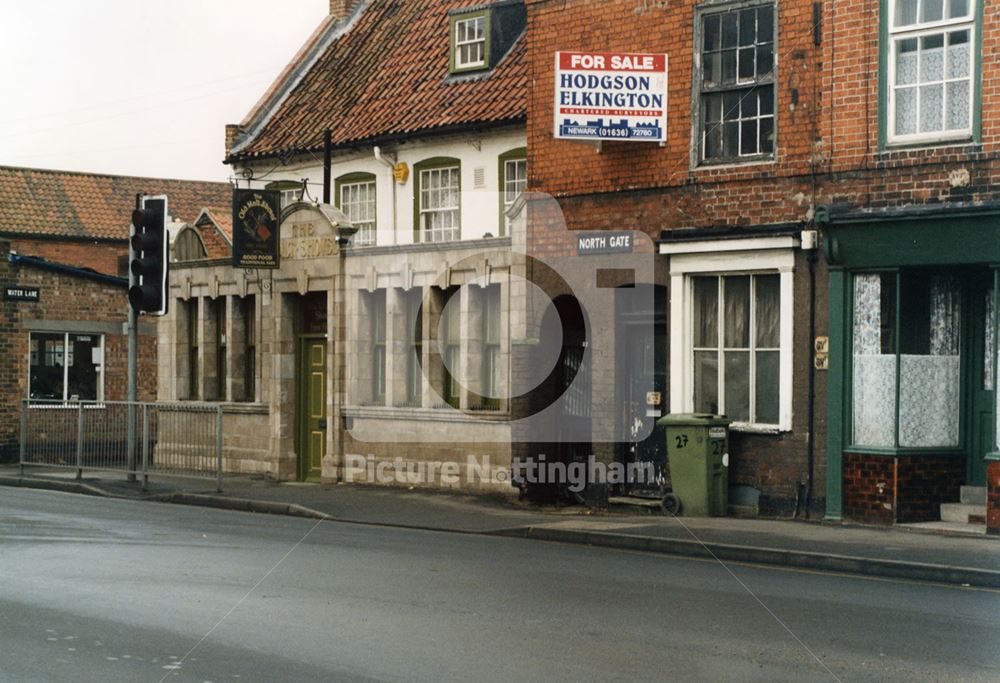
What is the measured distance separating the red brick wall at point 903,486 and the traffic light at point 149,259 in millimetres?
11503

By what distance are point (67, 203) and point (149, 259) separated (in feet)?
61.1

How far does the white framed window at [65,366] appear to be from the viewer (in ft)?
109

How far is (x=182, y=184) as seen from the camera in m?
45.0

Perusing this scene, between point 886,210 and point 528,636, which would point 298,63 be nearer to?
point 886,210

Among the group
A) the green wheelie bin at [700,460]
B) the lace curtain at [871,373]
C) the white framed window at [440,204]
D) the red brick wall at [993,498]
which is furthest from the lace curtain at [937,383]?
the white framed window at [440,204]

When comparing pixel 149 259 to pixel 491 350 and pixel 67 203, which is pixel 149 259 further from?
pixel 67 203

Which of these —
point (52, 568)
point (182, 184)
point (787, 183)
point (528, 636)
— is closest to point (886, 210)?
point (787, 183)

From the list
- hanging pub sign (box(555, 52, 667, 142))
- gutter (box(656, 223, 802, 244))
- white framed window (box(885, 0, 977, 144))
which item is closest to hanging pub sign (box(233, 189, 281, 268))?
hanging pub sign (box(555, 52, 667, 142))

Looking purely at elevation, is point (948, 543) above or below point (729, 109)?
below

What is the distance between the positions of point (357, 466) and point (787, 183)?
9.25 metres

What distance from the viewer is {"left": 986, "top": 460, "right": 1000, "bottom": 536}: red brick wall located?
15.7m

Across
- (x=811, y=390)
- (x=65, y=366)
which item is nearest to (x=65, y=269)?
(x=65, y=366)

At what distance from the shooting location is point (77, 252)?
3906cm

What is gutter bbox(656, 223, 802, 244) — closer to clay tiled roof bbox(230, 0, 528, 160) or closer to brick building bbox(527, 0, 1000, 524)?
brick building bbox(527, 0, 1000, 524)
